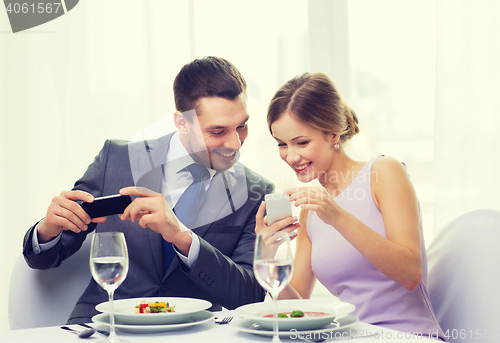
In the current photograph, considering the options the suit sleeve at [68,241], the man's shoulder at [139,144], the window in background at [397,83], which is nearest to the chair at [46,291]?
the suit sleeve at [68,241]

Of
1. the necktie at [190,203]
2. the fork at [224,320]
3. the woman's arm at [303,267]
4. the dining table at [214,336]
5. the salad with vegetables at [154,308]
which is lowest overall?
the woman's arm at [303,267]

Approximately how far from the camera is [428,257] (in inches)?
64.3

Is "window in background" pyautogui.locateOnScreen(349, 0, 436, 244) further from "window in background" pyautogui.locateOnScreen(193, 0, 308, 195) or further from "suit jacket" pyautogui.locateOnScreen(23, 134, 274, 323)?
"suit jacket" pyautogui.locateOnScreen(23, 134, 274, 323)

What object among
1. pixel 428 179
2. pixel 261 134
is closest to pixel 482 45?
pixel 428 179

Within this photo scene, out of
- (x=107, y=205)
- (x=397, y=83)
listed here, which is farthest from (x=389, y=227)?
(x=397, y=83)

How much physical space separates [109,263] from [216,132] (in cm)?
102

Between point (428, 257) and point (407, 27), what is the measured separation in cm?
177

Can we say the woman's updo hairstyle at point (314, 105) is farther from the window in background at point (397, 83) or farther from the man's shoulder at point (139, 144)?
the window in background at point (397, 83)

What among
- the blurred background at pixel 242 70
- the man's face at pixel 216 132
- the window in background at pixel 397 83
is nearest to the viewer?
the man's face at pixel 216 132

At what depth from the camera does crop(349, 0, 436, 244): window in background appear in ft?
9.27

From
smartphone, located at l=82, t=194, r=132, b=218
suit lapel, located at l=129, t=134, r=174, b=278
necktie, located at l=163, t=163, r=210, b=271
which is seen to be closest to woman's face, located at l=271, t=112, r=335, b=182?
necktie, located at l=163, t=163, r=210, b=271

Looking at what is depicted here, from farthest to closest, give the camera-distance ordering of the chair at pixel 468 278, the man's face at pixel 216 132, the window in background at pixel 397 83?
the window in background at pixel 397 83, the man's face at pixel 216 132, the chair at pixel 468 278

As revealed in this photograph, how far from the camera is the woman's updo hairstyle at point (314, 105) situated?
1723 millimetres

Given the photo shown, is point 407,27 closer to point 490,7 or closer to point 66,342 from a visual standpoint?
point 490,7
